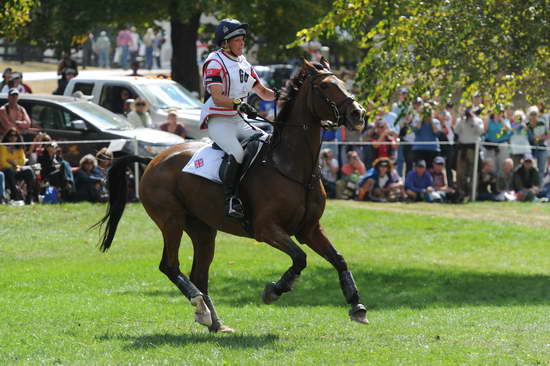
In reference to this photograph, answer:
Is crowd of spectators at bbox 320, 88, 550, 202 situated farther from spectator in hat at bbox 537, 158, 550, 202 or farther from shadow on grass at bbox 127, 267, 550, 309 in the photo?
shadow on grass at bbox 127, 267, 550, 309

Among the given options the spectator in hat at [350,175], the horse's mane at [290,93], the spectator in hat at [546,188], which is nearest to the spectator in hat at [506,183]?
the spectator in hat at [546,188]

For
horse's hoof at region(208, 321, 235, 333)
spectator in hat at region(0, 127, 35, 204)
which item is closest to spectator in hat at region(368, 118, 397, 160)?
spectator in hat at region(0, 127, 35, 204)

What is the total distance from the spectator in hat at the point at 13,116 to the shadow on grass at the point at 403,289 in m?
7.19

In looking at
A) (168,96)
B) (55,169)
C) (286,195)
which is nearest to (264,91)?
(286,195)

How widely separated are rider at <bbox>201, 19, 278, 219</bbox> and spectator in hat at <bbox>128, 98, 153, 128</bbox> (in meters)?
14.1

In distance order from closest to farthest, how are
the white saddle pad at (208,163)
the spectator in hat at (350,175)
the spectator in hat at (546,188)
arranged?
the white saddle pad at (208,163)
the spectator in hat at (350,175)
the spectator in hat at (546,188)

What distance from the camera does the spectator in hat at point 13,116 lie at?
2236 cm

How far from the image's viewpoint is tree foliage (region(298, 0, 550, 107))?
1736 cm

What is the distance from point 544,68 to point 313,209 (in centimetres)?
858

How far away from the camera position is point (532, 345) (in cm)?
1022

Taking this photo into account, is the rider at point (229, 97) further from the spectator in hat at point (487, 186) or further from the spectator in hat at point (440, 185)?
the spectator in hat at point (487, 186)

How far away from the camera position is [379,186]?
24906mm

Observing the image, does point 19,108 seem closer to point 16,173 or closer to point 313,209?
point 16,173

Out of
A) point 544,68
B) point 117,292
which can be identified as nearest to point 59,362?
point 117,292
